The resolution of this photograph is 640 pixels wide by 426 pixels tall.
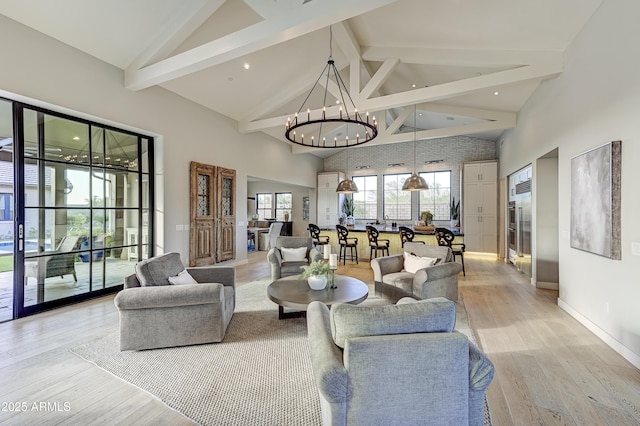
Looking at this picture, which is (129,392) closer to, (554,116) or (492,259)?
(554,116)

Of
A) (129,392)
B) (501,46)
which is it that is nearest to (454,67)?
(501,46)

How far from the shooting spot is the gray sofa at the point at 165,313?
8.99 feet

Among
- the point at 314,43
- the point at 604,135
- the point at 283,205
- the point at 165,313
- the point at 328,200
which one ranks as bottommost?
the point at 165,313

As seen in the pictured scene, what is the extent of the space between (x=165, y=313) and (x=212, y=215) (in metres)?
3.99

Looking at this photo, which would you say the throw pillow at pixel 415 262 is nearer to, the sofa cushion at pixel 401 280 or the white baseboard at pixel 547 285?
the sofa cushion at pixel 401 280

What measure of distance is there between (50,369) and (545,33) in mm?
6795

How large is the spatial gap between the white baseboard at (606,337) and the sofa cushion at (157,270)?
15.1 ft

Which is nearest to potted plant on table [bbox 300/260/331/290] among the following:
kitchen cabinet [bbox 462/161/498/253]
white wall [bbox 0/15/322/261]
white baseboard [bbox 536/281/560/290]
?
white wall [bbox 0/15/322/261]

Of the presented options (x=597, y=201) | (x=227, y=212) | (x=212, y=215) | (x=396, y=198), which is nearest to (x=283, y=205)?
(x=396, y=198)

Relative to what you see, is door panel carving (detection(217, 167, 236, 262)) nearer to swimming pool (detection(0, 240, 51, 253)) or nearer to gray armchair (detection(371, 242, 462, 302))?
swimming pool (detection(0, 240, 51, 253))

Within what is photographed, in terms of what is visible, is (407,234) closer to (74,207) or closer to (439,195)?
(439,195)

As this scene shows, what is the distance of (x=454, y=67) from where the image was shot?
536 centimetres

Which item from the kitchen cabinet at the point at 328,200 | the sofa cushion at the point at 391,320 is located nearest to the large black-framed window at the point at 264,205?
the kitchen cabinet at the point at 328,200

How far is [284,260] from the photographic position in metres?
5.20
